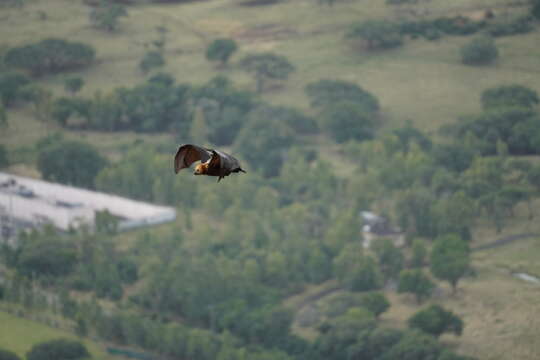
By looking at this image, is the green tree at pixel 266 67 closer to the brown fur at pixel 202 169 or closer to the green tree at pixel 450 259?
the green tree at pixel 450 259

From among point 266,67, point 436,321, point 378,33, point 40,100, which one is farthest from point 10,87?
point 436,321

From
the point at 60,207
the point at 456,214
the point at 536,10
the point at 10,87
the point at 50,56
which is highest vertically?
the point at 536,10

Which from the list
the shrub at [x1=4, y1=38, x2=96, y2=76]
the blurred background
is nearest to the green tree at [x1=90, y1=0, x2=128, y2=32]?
the blurred background

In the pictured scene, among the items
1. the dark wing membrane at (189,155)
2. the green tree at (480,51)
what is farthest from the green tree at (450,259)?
the dark wing membrane at (189,155)

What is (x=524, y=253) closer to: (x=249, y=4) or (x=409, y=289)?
(x=409, y=289)

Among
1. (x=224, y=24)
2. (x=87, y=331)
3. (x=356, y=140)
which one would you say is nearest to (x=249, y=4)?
(x=224, y=24)

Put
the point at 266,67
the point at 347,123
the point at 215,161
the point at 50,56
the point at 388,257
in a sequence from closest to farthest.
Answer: the point at 215,161
the point at 388,257
the point at 347,123
the point at 266,67
the point at 50,56

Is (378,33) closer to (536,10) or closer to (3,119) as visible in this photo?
(536,10)
